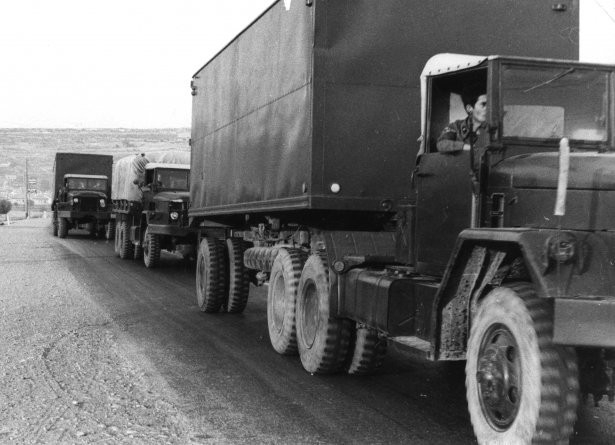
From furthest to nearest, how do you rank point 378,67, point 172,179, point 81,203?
1. point 81,203
2. point 172,179
3. point 378,67

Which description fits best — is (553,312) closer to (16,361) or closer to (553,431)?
(553,431)

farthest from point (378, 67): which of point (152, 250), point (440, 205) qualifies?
point (152, 250)

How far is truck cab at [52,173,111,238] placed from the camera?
31844mm

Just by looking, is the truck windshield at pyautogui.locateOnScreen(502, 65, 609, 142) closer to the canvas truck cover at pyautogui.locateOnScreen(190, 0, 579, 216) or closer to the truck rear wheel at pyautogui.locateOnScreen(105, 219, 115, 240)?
the canvas truck cover at pyautogui.locateOnScreen(190, 0, 579, 216)

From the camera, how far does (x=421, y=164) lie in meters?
5.86

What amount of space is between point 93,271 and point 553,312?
14637mm

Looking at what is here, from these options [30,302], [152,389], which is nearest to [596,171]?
[152,389]

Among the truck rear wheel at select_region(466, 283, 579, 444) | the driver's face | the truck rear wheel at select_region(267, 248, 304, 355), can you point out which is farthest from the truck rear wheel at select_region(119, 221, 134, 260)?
the truck rear wheel at select_region(466, 283, 579, 444)

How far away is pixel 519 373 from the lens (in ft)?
13.6

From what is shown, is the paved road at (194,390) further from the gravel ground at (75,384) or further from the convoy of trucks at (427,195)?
the convoy of trucks at (427,195)

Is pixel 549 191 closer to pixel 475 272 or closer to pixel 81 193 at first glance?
pixel 475 272

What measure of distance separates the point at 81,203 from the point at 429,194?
28.2 m

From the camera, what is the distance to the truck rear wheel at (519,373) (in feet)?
13.0

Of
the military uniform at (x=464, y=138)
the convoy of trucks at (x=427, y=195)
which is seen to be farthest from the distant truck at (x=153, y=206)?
the military uniform at (x=464, y=138)
